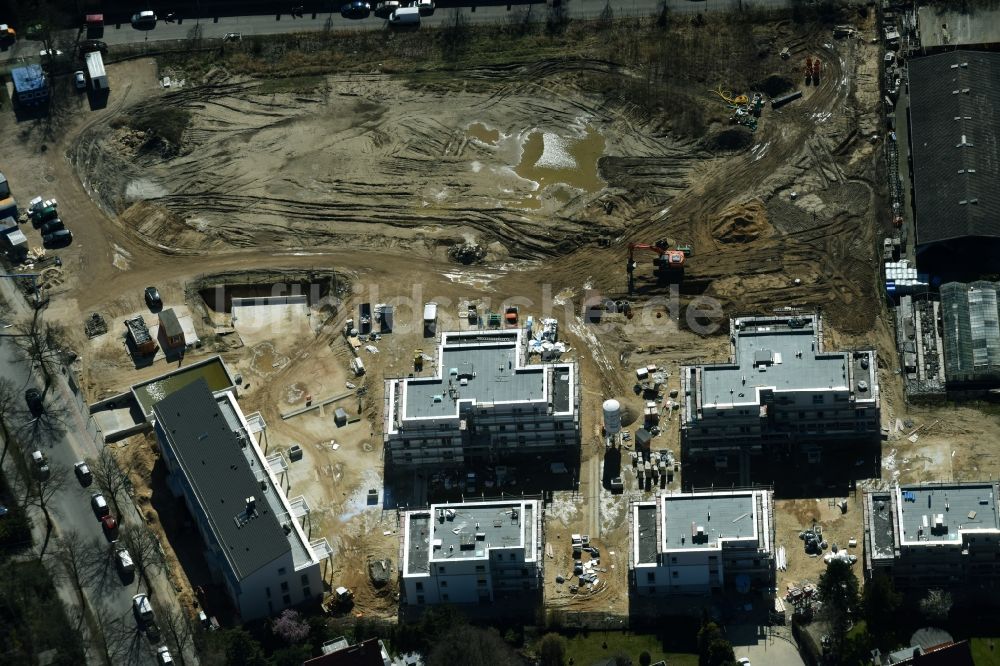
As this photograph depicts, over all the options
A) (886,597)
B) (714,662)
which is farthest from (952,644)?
(714,662)

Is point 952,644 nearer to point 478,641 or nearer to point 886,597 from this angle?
point 886,597

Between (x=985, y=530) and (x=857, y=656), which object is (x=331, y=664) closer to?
(x=857, y=656)

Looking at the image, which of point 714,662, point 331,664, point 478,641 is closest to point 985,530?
point 714,662

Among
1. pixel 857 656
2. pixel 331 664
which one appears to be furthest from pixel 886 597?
pixel 331 664

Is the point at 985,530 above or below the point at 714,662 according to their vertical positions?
above

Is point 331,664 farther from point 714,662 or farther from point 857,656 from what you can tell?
point 857,656

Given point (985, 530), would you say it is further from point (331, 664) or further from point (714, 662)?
point (331, 664)

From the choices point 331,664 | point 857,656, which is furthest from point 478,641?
point 857,656

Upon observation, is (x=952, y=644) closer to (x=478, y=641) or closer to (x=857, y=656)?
(x=857, y=656)
